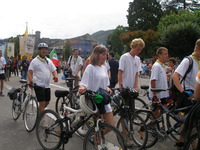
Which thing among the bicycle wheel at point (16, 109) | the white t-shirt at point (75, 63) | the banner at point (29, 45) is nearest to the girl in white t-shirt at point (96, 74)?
the bicycle wheel at point (16, 109)

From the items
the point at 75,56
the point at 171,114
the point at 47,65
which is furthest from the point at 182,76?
the point at 75,56

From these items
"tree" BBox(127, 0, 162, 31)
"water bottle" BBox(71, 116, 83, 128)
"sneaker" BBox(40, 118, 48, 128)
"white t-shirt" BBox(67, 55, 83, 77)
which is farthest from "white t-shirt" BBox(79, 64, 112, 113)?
"tree" BBox(127, 0, 162, 31)

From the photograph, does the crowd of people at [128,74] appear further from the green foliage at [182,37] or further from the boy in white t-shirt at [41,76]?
the green foliage at [182,37]

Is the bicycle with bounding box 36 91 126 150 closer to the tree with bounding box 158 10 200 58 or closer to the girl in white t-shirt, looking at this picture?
the girl in white t-shirt

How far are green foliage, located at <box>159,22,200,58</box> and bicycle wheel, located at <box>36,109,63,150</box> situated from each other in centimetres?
2844

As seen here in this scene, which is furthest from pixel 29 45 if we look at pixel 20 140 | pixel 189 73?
pixel 189 73

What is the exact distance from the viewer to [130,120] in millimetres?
3916

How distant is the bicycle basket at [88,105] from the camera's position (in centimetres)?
311

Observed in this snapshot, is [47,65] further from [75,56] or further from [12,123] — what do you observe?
[75,56]

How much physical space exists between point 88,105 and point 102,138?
20.2 inches

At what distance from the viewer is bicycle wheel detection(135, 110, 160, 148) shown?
3.93 metres

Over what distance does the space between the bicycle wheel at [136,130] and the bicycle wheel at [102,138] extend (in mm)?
862

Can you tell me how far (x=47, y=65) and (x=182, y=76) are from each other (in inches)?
120

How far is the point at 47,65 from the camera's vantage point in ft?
17.2
